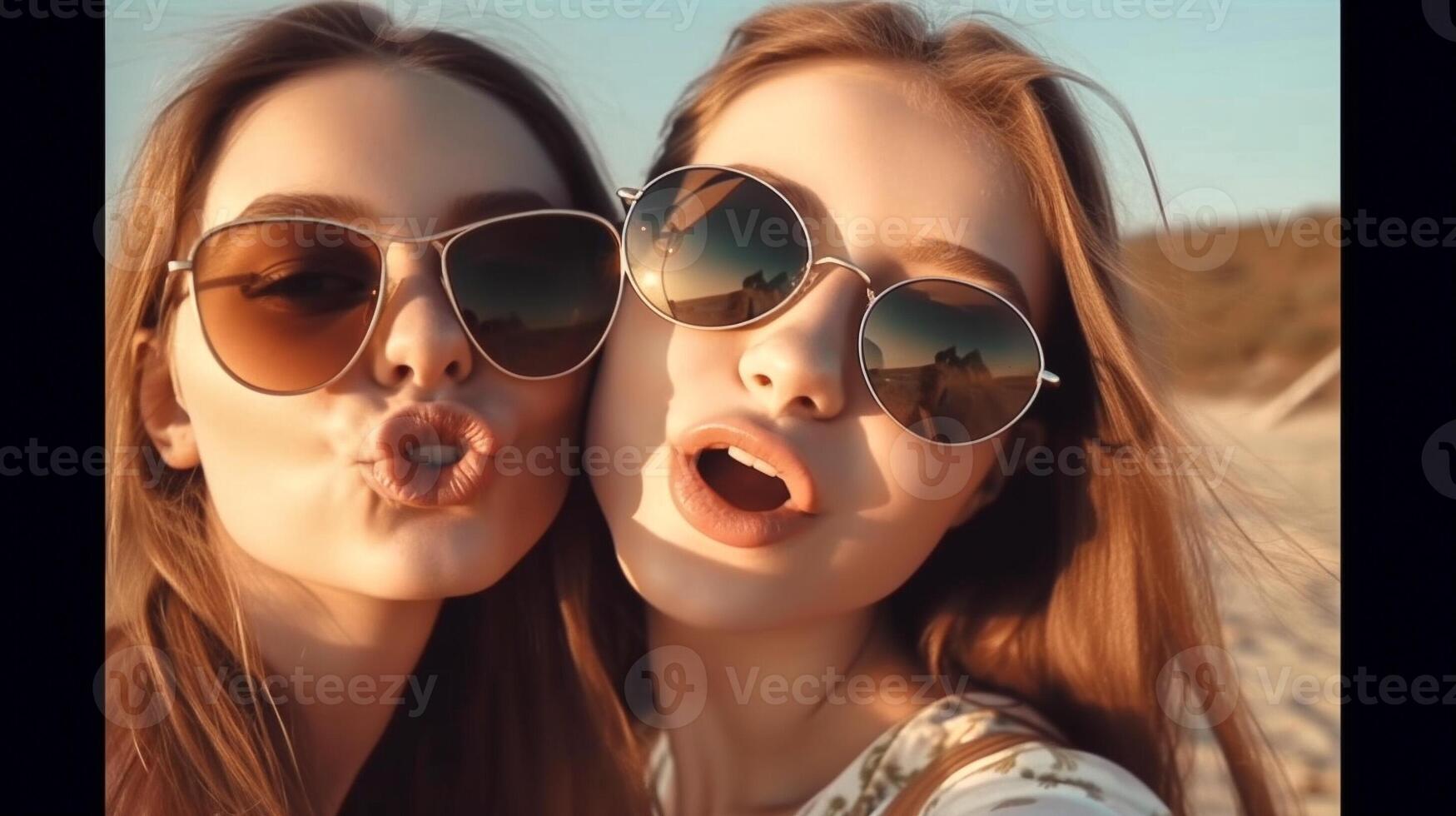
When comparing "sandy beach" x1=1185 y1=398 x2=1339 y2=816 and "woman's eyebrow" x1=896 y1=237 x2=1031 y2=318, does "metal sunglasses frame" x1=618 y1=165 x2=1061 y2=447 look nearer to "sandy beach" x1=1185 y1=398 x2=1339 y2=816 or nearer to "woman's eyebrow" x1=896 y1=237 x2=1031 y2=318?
"woman's eyebrow" x1=896 y1=237 x2=1031 y2=318

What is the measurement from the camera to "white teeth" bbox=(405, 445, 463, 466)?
177 centimetres

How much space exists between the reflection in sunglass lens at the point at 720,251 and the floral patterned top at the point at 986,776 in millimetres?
742

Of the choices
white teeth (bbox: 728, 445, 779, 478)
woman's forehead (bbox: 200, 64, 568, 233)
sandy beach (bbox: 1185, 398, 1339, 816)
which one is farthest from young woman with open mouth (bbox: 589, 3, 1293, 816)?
woman's forehead (bbox: 200, 64, 568, 233)

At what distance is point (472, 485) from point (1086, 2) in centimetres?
136

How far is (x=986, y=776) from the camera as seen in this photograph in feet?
5.66

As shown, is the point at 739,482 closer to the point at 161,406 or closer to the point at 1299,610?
the point at 161,406

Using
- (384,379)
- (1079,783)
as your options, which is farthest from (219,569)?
(1079,783)

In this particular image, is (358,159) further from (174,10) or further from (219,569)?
(219,569)

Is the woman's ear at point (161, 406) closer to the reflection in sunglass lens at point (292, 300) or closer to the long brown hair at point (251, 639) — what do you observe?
the long brown hair at point (251, 639)

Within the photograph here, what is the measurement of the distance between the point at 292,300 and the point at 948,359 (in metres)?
0.99

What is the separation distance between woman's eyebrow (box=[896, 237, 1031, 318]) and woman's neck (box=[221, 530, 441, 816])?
1.01m

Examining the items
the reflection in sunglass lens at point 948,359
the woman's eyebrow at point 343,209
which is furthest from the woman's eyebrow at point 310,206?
the reflection in sunglass lens at point 948,359

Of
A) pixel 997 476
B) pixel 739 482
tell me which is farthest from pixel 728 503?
pixel 997 476

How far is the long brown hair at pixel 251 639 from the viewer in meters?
1.86
